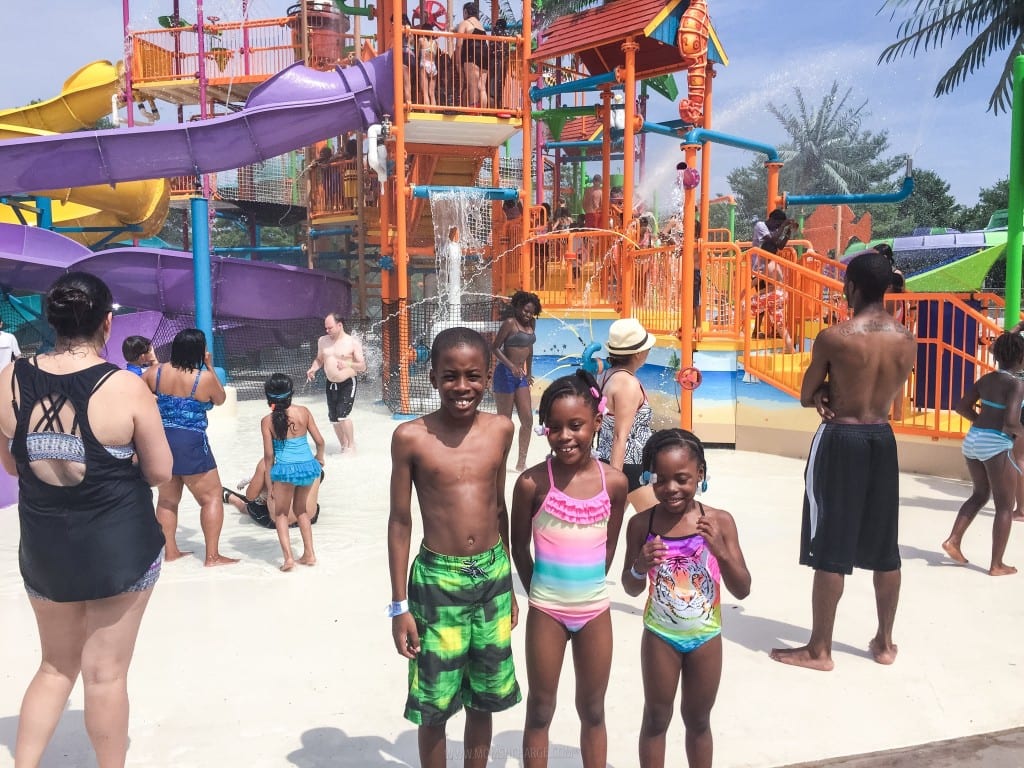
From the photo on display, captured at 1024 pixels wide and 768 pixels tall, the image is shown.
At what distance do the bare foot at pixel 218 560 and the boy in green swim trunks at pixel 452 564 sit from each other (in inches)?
133

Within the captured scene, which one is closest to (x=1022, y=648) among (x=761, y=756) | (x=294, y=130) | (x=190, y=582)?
(x=761, y=756)

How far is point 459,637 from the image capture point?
2590 millimetres

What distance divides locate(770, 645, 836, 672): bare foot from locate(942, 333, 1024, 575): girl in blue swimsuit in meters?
1.98

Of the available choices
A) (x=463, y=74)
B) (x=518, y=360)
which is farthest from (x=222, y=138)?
(x=518, y=360)

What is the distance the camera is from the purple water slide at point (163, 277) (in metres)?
13.7

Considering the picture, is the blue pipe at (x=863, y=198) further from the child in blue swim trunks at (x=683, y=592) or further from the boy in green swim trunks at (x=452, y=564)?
the boy in green swim trunks at (x=452, y=564)

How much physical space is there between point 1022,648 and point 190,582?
469 cm

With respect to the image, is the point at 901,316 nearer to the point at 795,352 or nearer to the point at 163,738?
the point at 795,352

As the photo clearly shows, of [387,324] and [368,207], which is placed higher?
[368,207]

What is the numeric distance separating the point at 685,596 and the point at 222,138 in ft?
40.1

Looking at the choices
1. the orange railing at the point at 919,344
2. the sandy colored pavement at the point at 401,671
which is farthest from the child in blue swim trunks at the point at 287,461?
the orange railing at the point at 919,344

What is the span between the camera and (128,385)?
2.69 meters

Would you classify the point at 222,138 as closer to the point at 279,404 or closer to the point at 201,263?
the point at 201,263

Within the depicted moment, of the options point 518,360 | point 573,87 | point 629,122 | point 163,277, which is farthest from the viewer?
point 163,277
